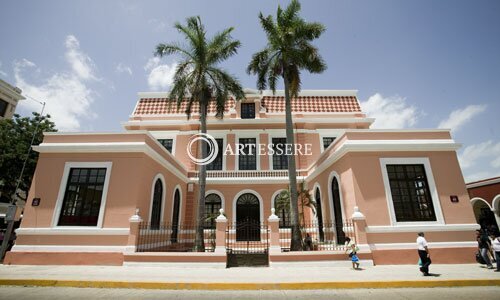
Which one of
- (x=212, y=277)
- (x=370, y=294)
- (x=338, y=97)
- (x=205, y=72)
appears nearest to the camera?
(x=370, y=294)

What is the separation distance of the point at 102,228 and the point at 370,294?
955cm

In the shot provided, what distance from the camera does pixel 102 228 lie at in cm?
977

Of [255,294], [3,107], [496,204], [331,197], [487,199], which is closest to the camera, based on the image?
[255,294]

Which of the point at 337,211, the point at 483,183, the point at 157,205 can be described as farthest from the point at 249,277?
the point at 483,183

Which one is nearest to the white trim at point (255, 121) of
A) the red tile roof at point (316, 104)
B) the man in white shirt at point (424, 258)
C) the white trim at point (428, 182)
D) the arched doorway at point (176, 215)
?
the red tile roof at point (316, 104)

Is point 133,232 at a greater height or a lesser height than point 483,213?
lesser

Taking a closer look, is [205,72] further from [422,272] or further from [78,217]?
[422,272]

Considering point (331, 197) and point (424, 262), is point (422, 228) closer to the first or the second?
point (424, 262)

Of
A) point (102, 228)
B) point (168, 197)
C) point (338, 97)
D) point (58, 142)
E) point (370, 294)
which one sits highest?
point (338, 97)

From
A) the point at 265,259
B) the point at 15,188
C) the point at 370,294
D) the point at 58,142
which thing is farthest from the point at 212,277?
the point at 15,188

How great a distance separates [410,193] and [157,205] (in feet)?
38.3

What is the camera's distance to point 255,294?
19.4ft

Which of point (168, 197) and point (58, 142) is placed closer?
point (58, 142)

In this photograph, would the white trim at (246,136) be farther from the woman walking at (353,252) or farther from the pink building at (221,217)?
the woman walking at (353,252)
